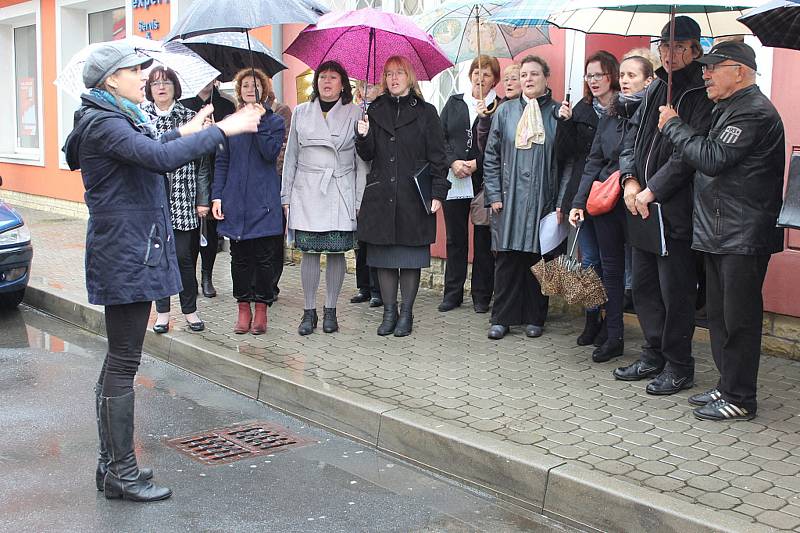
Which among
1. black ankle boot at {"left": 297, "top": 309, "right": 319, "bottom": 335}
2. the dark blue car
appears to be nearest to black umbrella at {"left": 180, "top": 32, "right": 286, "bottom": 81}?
black ankle boot at {"left": 297, "top": 309, "right": 319, "bottom": 335}

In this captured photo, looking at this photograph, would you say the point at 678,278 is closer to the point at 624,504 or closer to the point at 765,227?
the point at 765,227

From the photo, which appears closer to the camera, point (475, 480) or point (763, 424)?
point (475, 480)

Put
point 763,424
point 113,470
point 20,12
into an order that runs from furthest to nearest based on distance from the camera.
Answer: point 20,12, point 763,424, point 113,470

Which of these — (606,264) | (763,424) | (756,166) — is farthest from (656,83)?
(763,424)

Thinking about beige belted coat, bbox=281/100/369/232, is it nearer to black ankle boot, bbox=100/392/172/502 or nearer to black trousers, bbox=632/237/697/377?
black trousers, bbox=632/237/697/377

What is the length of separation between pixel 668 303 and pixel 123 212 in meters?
3.17

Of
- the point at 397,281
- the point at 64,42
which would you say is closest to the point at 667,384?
the point at 397,281

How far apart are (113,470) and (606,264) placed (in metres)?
3.49

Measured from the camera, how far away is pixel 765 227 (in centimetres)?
505

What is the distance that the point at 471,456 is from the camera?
4.84m

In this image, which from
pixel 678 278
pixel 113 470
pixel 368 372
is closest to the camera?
pixel 113 470

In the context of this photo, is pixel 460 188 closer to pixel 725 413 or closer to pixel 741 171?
pixel 741 171

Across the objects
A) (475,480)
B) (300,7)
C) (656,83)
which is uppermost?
(300,7)

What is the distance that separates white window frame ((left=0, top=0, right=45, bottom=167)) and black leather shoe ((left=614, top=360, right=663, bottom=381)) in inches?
511
